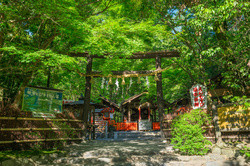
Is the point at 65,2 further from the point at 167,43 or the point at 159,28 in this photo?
the point at 167,43

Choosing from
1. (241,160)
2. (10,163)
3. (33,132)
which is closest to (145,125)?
(241,160)

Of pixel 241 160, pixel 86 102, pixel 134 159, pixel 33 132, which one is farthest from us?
pixel 86 102

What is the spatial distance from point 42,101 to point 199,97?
7912mm

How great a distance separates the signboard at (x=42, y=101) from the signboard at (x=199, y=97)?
7186mm

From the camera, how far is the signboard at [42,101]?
8.13 metres

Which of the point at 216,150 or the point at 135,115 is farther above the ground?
the point at 135,115

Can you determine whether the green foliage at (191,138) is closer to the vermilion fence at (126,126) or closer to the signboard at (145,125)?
the signboard at (145,125)

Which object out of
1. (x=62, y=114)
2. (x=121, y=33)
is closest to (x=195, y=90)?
(x=121, y=33)

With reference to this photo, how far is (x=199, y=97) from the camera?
8719 millimetres

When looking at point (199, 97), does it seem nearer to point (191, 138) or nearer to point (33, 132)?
point (191, 138)

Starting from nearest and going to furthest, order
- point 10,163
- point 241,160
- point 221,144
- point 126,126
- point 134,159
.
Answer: point 10,163
point 241,160
point 134,159
point 221,144
point 126,126

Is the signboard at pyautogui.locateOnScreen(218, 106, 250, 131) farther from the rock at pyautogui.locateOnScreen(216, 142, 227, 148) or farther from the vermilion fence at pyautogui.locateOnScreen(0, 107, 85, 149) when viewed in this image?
the vermilion fence at pyautogui.locateOnScreen(0, 107, 85, 149)

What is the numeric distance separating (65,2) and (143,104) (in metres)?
15.5

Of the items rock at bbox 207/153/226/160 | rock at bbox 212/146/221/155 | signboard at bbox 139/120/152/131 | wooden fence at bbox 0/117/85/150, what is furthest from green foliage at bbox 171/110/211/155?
signboard at bbox 139/120/152/131
